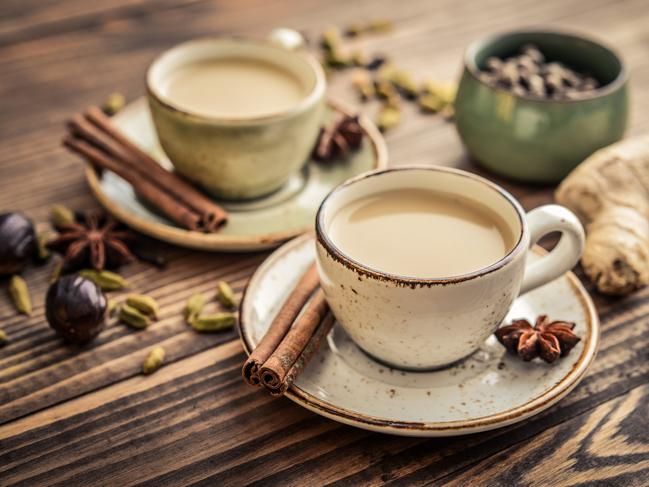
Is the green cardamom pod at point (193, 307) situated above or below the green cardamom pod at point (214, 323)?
below

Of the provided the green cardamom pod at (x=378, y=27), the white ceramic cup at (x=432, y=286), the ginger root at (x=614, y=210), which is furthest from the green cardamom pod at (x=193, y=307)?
the green cardamom pod at (x=378, y=27)

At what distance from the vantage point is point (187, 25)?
177cm

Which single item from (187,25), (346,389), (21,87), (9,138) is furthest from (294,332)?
(187,25)

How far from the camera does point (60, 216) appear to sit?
1180 millimetres

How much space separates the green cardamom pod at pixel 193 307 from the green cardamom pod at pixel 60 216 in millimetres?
283

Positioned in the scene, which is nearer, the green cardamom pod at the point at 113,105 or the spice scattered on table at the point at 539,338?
the spice scattered on table at the point at 539,338

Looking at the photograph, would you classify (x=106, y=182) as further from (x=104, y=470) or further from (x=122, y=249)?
(x=104, y=470)

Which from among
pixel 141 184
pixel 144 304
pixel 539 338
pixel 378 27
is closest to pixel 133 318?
pixel 144 304

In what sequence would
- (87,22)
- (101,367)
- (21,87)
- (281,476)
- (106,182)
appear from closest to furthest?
(281,476)
(101,367)
(106,182)
(21,87)
(87,22)

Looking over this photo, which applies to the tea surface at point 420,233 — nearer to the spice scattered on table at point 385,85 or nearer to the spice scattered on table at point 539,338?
the spice scattered on table at point 539,338

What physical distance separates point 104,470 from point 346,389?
0.27 meters

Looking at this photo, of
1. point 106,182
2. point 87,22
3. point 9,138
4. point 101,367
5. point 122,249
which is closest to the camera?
point 101,367

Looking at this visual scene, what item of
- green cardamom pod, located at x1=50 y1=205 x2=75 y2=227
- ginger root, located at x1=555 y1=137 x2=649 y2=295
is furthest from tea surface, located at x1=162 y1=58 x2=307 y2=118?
ginger root, located at x1=555 y1=137 x2=649 y2=295

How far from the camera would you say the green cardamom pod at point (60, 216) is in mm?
1178
